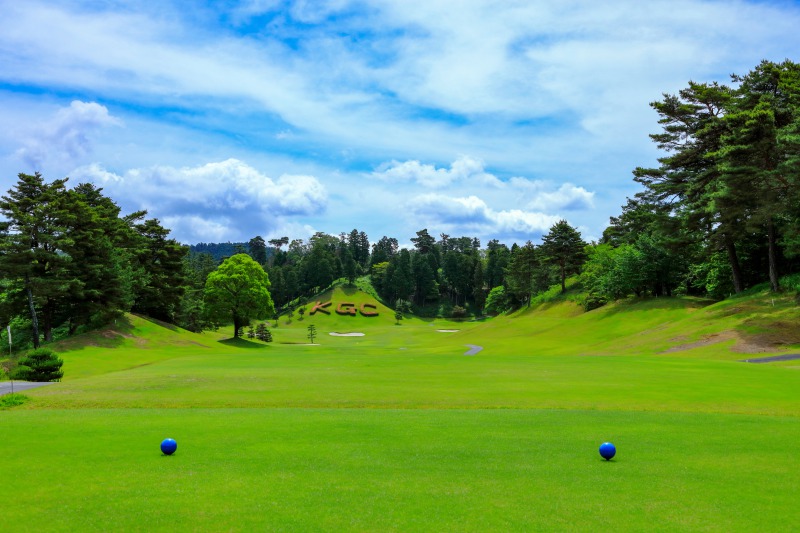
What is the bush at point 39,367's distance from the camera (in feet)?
101

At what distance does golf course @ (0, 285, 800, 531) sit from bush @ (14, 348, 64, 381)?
6.74m

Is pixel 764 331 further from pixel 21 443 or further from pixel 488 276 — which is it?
pixel 488 276

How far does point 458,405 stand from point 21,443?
1341 centimetres

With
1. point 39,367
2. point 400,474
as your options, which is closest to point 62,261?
point 39,367

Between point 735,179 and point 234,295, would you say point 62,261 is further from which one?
point 735,179

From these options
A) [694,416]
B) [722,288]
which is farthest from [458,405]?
[722,288]

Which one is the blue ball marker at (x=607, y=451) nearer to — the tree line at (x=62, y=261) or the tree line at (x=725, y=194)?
the tree line at (x=725, y=194)

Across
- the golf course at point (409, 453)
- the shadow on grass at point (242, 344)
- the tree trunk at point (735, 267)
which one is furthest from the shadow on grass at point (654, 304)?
the shadow on grass at point (242, 344)

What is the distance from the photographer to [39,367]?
31000 mm

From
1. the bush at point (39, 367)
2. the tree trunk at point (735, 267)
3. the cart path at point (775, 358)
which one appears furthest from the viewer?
the tree trunk at point (735, 267)

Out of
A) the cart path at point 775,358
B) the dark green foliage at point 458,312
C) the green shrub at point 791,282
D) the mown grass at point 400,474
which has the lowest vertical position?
the dark green foliage at point 458,312

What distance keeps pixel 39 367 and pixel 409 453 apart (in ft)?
94.9

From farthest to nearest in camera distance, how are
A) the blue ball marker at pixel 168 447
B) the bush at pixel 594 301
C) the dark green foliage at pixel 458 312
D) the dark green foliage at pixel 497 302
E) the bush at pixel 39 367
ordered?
1. the dark green foliage at pixel 458 312
2. the dark green foliage at pixel 497 302
3. the bush at pixel 594 301
4. the bush at pixel 39 367
5. the blue ball marker at pixel 168 447

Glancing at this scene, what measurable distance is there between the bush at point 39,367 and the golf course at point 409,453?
6740mm
